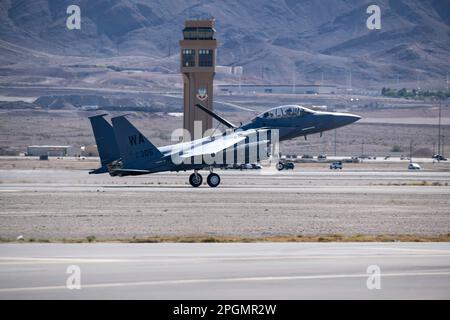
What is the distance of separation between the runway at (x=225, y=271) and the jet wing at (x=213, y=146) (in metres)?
25.9

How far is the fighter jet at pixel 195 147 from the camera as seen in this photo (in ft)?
170

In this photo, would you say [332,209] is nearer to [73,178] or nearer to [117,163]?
[117,163]

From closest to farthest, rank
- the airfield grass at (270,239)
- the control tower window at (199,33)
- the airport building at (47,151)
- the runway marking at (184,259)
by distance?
the runway marking at (184,259), the airfield grass at (270,239), the control tower window at (199,33), the airport building at (47,151)

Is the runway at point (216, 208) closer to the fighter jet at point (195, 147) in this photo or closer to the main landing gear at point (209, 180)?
the main landing gear at point (209, 180)

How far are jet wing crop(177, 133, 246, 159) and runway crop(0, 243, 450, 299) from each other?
1019 inches

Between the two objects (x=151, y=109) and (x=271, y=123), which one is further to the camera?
(x=151, y=109)

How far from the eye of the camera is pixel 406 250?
2723cm

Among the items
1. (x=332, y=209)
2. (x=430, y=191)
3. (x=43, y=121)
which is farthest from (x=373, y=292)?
(x=43, y=121)

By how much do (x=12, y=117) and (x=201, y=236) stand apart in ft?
508

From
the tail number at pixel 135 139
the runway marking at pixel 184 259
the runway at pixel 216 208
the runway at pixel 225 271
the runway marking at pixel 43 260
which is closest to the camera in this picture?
the runway at pixel 225 271

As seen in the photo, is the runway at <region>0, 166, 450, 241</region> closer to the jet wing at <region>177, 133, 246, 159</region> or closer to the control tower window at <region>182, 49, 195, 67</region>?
the jet wing at <region>177, 133, 246, 159</region>

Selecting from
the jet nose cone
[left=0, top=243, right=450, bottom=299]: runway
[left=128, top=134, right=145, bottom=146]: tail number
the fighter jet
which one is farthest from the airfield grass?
the jet nose cone


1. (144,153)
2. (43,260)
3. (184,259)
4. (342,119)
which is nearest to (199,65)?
(342,119)

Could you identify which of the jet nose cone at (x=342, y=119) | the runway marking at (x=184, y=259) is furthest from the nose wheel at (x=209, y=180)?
the runway marking at (x=184, y=259)
